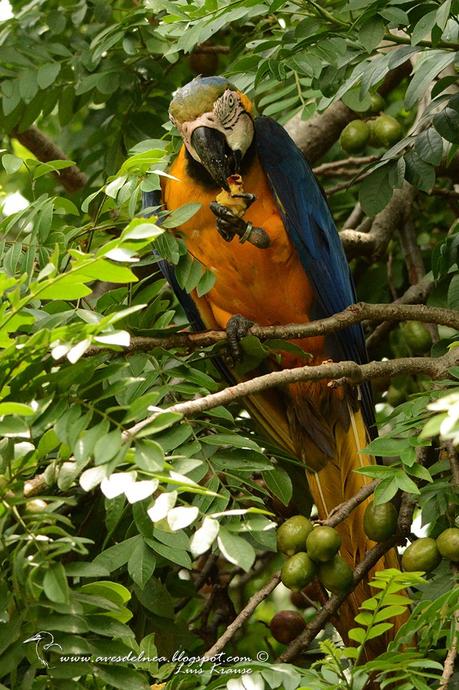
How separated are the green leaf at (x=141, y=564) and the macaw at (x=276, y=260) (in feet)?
2.65

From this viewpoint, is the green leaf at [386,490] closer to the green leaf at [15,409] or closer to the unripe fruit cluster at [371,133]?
the green leaf at [15,409]

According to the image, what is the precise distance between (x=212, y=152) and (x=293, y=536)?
1121mm

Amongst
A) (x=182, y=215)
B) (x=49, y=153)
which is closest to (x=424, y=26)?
(x=182, y=215)

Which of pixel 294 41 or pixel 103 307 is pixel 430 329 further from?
pixel 103 307

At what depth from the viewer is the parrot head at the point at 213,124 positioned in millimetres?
2582

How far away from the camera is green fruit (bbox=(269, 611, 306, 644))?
2.44 metres

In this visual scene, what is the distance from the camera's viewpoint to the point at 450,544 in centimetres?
173

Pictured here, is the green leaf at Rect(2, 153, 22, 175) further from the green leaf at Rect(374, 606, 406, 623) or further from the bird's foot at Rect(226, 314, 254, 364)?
the green leaf at Rect(374, 606, 406, 623)

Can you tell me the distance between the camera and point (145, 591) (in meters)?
2.07

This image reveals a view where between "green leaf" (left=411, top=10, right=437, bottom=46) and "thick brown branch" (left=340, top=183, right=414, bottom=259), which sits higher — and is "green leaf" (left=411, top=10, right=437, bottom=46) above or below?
above

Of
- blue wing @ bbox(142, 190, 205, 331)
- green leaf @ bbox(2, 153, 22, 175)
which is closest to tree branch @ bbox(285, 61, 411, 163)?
blue wing @ bbox(142, 190, 205, 331)

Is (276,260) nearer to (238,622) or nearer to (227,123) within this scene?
(227,123)

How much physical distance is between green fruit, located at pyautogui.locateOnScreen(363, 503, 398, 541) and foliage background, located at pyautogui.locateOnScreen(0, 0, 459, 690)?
0.24 ft

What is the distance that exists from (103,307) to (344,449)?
3.27 ft
